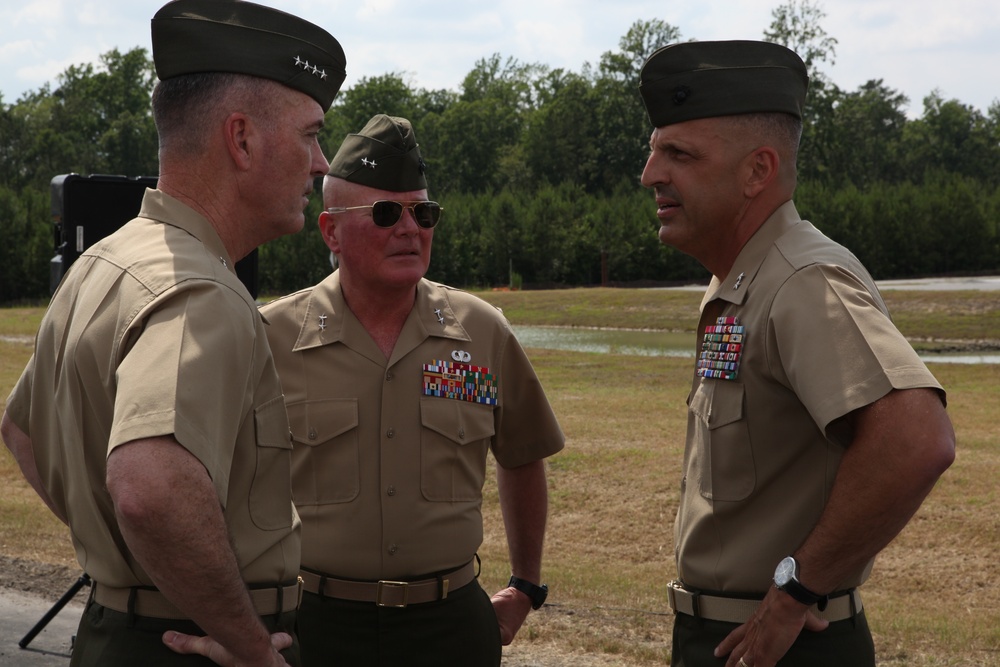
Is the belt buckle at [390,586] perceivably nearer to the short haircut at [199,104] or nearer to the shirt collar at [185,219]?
the shirt collar at [185,219]

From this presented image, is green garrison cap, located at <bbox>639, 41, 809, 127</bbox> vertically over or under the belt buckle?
over

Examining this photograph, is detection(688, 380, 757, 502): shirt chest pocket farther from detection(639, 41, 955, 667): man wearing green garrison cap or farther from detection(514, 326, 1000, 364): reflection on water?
detection(514, 326, 1000, 364): reflection on water

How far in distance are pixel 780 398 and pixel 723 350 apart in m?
0.22

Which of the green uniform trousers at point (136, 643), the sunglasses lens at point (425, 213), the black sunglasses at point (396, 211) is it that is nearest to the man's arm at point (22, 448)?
the green uniform trousers at point (136, 643)

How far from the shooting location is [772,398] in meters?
2.72

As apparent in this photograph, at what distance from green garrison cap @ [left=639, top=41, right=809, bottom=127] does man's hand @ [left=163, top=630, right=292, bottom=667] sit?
1776 millimetres

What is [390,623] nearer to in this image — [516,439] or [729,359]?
[516,439]

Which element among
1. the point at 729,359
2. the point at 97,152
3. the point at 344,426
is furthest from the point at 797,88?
the point at 97,152

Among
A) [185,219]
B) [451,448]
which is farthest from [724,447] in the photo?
[185,219]

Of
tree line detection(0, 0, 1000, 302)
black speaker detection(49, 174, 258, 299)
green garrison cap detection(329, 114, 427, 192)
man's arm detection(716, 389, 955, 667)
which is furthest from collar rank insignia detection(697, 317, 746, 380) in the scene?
tree line detection(0, 0, 1000, 302)

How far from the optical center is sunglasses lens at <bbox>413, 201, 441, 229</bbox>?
3.91 meters

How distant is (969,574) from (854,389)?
525 centimetres

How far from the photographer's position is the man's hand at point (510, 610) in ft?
12.7

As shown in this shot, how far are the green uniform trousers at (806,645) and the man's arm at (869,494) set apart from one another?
4.7 inches
